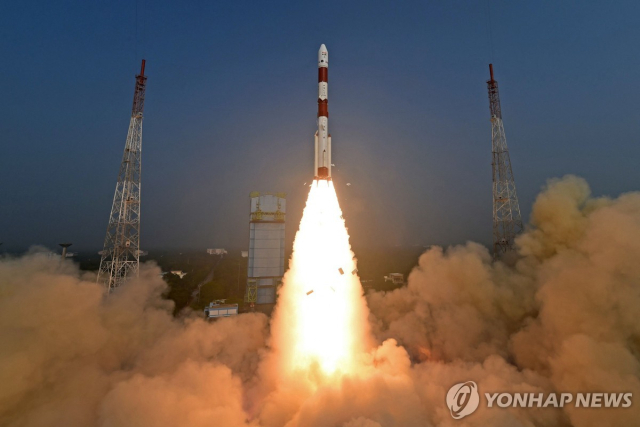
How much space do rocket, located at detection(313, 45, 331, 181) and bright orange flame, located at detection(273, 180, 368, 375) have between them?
2.55 ft

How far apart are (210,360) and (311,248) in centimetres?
990

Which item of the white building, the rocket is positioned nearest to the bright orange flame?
the rocket

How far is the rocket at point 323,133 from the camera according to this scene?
2030 centimetres

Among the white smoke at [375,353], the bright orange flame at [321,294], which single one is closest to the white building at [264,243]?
the white smoke at [375,353]

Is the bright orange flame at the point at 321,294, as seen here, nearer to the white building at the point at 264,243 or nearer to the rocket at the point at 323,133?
the rocket at the point at 323,133

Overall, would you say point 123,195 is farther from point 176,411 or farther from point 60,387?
point 176,411

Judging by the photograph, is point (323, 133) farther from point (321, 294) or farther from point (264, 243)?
point (264, 243)

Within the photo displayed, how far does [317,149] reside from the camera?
66.8 ft

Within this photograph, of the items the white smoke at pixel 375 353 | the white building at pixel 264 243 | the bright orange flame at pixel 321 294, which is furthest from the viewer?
the white building at pixel 264 243

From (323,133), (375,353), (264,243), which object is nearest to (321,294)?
(375,353)

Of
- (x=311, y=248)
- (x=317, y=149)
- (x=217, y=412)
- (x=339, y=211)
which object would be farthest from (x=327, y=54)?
(x=217, y=412)

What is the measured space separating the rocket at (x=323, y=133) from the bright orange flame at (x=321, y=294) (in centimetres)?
78

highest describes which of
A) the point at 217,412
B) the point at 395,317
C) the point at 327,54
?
the point at 327,54

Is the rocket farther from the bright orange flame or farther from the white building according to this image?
the white building
